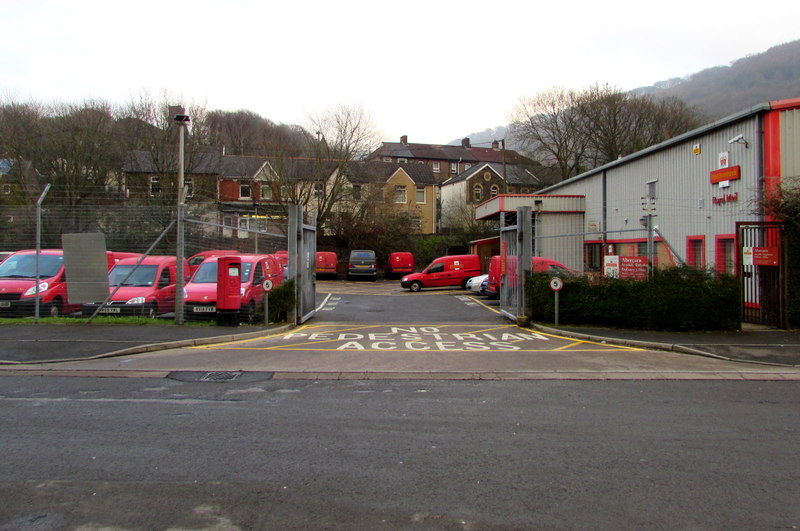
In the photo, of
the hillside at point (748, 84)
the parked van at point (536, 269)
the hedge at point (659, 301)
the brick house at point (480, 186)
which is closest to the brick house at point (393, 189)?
the brick house at point (480, 186)

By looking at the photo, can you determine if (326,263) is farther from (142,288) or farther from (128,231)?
(142,288)

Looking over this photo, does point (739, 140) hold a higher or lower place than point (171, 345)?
higher

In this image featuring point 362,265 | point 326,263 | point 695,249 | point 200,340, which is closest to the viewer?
point 200,340

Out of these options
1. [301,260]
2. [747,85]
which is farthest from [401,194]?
[301,260]

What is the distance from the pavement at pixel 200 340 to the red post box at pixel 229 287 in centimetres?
50

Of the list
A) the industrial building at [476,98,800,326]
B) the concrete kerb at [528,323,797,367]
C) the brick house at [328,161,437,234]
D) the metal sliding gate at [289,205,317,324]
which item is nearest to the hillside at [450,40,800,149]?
the brick house at [328,161,437,234]

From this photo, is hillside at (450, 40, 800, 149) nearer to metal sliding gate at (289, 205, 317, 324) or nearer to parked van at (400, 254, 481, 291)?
parked van at (400, 254, 481, 291)

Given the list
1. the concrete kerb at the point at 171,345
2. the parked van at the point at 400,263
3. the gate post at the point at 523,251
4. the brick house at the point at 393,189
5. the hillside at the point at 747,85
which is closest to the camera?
the concrete kerb at the point at 171,345

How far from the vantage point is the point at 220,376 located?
830cm

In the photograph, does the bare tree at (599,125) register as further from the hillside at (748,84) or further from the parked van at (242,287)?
the parked van at (242,287)

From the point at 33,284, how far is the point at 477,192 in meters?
48.3

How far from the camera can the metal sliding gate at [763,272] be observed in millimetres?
12984

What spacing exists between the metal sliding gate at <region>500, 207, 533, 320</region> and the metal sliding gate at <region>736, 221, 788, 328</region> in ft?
16.2

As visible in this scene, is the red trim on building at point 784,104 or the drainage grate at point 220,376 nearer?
the drainage grate at point 220,376
